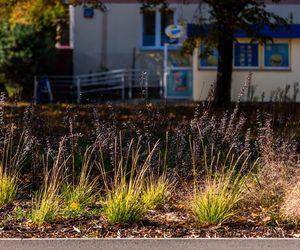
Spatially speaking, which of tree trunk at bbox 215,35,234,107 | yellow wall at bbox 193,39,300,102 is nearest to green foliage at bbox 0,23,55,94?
yellow wall at bbox 193,39,300,102

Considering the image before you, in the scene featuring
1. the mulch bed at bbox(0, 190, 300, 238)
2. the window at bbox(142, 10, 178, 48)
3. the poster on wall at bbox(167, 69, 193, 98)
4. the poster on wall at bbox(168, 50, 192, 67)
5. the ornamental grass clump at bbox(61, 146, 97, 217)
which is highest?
the window at bbox(142, 10, 178, 48)

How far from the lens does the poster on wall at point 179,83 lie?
20609 mm

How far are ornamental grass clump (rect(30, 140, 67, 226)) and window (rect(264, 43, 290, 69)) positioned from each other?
1304 cm

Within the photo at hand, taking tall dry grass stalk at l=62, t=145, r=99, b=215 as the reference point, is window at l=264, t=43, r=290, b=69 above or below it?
above

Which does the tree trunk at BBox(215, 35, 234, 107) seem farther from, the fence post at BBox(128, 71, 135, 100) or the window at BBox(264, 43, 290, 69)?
the fence post at BBox(128, 71, 135, 100)

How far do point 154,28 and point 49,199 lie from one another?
57.9 ft

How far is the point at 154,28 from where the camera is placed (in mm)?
23969

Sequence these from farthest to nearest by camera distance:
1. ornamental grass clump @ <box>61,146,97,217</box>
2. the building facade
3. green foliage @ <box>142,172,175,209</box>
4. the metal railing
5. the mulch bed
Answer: the building facade < the metal railing < green foliage @ <box>142,172,175,209</box> < ornamental grass clump @ <box>61,146,97,217</box> < the mulch bed

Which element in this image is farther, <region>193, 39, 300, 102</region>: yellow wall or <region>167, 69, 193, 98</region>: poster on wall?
<region>167, 69, 193, 98</region>: poster on wall

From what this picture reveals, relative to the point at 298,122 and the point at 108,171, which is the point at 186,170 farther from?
the point at 298,122

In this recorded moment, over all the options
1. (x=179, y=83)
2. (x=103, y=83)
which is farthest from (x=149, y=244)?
(x=103, y=83)

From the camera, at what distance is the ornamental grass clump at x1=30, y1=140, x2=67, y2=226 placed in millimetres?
6855

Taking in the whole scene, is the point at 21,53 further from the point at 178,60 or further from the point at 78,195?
the point at 78,195

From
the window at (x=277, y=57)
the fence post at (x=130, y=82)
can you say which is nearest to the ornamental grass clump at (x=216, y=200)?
the window at (x=277, y=57)
